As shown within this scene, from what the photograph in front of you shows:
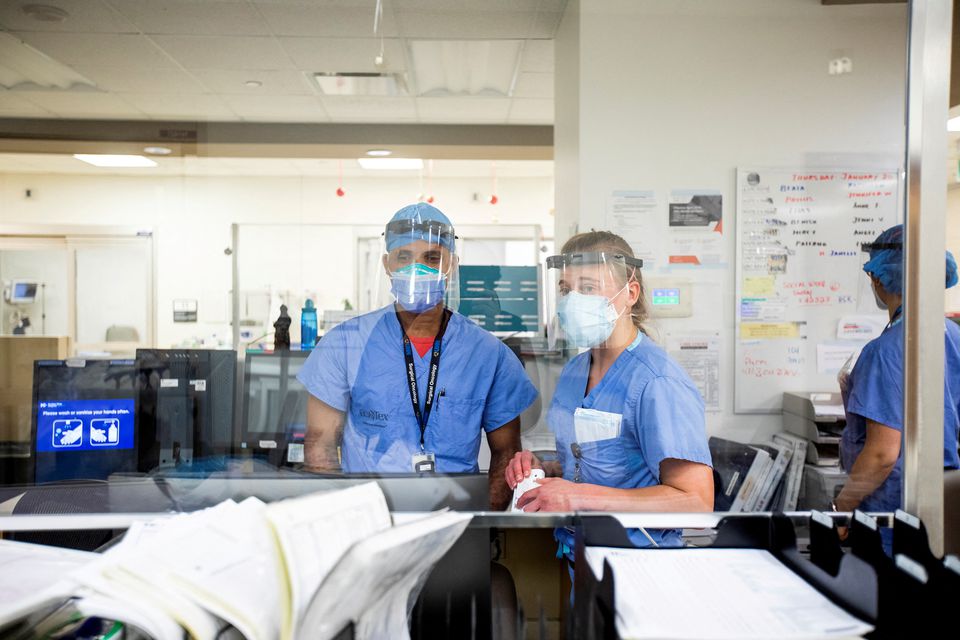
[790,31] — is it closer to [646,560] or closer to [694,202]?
[694,202]

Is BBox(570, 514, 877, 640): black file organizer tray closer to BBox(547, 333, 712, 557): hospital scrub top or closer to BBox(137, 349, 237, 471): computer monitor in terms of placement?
BBox(547, 333, 712, 557): hospital scrub top

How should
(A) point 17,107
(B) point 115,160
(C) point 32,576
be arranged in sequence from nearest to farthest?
1. (C) point 32,576
2. (A) point 17,107
3. (B) point 115,160

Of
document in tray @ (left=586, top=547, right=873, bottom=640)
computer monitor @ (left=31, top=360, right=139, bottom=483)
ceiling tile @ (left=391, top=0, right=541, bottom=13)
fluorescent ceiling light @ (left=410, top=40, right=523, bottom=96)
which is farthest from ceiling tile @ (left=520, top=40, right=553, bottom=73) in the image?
document in tray @ (left=586, top=547, right=873, bottom=640)

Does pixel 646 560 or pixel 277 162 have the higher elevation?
pixel 277 162

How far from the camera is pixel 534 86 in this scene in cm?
270

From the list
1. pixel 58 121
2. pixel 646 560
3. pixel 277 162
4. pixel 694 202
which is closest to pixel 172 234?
pixel 58 121

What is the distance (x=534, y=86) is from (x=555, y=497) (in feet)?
6.68

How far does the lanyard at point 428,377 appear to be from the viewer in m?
1.49

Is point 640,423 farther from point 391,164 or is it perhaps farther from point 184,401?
point 184,401

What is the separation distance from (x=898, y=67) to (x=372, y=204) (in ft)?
4.22

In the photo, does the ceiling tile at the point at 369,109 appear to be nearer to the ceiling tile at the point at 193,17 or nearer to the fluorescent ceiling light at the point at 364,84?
the fluorescent ceiling light at the point at 364,84

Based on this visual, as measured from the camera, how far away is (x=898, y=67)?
45.7 inches

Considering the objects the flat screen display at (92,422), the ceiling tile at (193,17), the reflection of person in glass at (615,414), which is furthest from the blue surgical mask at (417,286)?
the ceiling tile at (193,17)

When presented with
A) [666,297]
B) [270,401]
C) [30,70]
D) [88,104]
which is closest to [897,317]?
[666,297]
